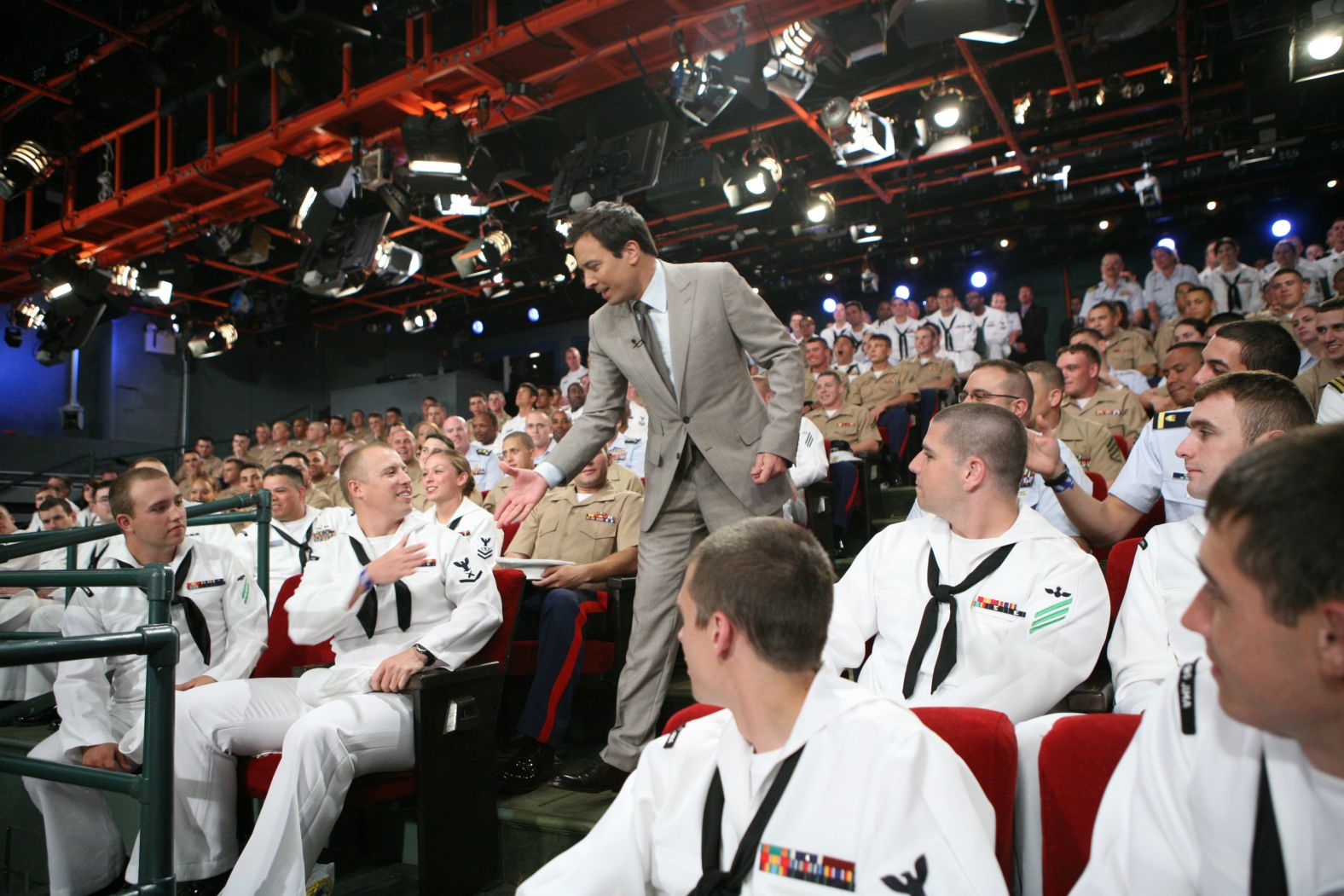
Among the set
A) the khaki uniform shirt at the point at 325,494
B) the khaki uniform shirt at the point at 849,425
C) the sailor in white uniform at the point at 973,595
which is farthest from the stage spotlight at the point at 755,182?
the sailor in white uniform at the point at 973,595

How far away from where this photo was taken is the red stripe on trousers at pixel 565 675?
9.89 ft

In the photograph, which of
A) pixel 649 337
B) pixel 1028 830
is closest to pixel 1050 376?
pixel 649 337

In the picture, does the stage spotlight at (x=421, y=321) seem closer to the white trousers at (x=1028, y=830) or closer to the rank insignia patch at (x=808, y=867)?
the white trousers at (x=1028, y=830)

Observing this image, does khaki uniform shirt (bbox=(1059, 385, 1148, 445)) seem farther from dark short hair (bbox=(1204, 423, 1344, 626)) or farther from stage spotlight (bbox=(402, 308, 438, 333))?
stage spotlight (bbox=(402, 308, 438, 333))

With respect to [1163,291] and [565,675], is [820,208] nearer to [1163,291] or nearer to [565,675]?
[1163,291]

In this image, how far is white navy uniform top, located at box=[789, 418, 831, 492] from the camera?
4559 millimetres

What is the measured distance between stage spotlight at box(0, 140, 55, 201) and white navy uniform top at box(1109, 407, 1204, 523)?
9.28 metres

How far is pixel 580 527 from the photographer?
432 cm

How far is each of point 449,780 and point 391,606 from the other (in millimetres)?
630

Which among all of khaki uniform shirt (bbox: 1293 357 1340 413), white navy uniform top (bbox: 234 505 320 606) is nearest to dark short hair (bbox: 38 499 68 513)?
white navy uniform top (bbox: 234 505 320 606)

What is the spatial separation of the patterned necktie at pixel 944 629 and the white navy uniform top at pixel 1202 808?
0.85 meters

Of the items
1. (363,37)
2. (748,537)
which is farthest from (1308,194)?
(748,537)

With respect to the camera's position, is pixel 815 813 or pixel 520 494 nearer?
pixel 815 813

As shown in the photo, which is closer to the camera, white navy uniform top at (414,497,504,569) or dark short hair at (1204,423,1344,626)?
dark short hair at (1204,423,1344,626)
